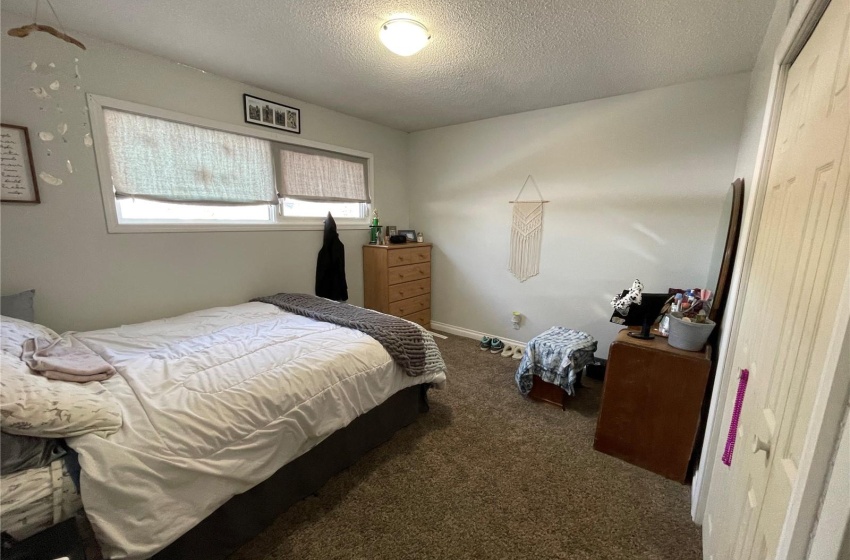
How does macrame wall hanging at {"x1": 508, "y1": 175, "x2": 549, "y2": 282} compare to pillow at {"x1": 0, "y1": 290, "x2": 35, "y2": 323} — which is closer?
pillow at {"x1": 0, "y1": 290, "x2": 35, "y2": 323}

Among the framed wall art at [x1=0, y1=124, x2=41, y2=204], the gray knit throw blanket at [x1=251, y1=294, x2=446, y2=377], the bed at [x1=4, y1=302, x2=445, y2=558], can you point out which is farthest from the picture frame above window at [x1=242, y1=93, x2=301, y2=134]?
the bed at [x1=4, y1=302, x2=445, y2=558]

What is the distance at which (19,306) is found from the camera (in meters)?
1.73

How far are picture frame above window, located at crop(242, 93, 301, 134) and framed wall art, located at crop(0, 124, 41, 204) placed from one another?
49.7 inches

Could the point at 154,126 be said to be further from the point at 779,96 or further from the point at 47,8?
the point at 779,96

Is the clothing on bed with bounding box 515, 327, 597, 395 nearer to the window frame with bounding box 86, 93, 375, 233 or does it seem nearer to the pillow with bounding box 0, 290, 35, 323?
the window frame with bounding box 86, 93, 375, 233

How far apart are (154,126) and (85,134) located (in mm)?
372

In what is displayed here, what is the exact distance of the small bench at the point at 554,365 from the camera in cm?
233

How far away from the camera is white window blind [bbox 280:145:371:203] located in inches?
117

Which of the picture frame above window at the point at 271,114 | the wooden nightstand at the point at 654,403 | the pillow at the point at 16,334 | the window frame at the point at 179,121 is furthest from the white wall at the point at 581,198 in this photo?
the pillow at the point at 16,334

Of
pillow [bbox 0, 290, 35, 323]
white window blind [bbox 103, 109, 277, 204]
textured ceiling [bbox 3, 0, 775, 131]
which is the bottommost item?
pillow [bbox 0, 290, 35, 323]

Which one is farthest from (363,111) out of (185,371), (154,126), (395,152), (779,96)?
(779,96)

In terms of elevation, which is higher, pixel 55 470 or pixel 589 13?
pixel 589 13

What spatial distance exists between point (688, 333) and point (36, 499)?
8.54ft

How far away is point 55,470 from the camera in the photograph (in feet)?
3.22
